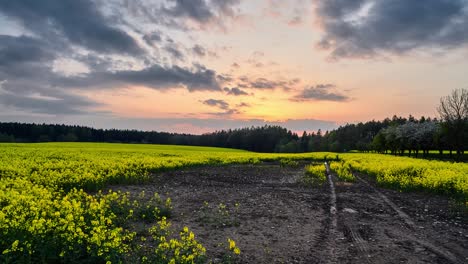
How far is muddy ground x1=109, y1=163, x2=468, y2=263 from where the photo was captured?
311 inches

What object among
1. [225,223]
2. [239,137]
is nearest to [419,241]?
[225,223]

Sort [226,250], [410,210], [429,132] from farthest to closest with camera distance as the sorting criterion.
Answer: [429,132] → [410,210] → [226,250]

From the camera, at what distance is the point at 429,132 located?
68.5 m

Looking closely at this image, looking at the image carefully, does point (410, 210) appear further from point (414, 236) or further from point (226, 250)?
point (226, 250)

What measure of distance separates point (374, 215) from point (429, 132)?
6638 cm

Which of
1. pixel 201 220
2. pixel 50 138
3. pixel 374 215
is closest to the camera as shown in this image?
pixel 201 220

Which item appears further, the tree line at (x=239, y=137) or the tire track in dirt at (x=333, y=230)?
the tree line at (x=239, y=137)

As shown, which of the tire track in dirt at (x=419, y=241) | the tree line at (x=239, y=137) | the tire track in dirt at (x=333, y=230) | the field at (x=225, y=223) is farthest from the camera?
the tree line at (x=239, y=137)

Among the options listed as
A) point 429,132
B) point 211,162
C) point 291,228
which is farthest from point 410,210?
point 429,132

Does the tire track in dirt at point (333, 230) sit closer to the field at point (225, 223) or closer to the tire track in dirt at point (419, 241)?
the field at point (225, 223)

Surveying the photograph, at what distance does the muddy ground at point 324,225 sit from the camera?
789cm

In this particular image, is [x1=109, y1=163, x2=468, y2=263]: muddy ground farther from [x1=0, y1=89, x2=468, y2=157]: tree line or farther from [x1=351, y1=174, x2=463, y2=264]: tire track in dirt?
[x1=0, y1=89, x2=468, y2=157]: tree line

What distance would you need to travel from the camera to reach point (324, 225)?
10336 millimetres

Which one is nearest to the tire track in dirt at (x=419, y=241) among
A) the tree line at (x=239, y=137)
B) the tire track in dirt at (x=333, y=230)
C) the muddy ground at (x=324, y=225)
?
the muddy ground at (x=324, y=225)
